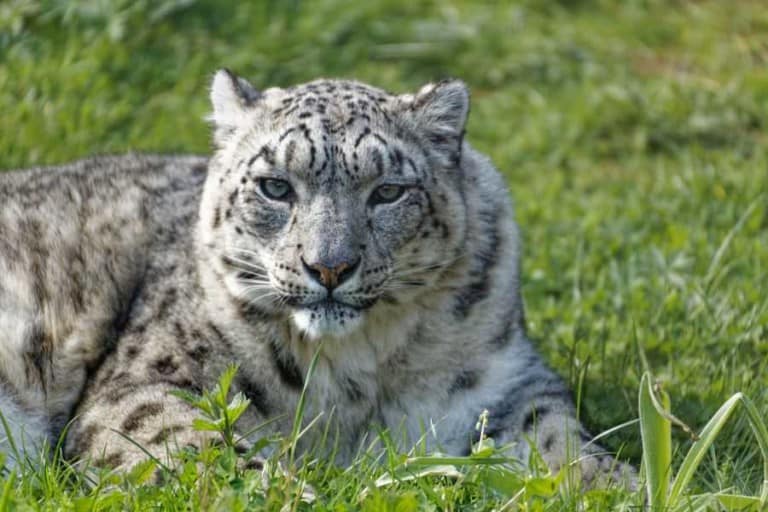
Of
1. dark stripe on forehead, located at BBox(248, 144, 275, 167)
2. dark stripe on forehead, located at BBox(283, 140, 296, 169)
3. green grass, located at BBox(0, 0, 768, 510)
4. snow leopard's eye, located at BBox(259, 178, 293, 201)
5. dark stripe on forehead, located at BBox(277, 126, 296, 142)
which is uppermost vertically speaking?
dark stripe on forehead, located at BBox(277, 126, 296, 142)

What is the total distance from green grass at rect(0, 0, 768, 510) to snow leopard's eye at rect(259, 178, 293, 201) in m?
1.06

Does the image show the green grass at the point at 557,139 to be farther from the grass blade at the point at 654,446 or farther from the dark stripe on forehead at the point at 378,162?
the dark stripe on forehead at the point at 378,162

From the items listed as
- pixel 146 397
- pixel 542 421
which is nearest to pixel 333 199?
pixel 146 397

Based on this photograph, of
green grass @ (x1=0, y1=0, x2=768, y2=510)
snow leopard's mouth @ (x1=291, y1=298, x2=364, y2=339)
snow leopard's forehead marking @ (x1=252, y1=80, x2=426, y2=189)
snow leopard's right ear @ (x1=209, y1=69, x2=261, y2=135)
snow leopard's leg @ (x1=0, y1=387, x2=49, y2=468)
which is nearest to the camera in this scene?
green grass @ (x1=0, y1=0, x2=768, y2=510)

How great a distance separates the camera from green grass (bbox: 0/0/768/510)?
4.95 m

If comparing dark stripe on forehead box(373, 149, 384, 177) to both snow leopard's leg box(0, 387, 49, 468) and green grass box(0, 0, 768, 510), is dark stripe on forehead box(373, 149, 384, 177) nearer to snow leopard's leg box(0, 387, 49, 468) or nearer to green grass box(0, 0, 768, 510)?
green grass box(0, 0, 768, 510)

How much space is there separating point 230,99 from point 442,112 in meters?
0.91

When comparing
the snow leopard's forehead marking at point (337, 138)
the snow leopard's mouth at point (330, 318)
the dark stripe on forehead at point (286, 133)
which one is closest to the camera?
the snow leopard's mouth at point (330, 318)

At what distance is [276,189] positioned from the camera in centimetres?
530

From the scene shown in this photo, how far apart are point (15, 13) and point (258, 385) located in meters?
4.62

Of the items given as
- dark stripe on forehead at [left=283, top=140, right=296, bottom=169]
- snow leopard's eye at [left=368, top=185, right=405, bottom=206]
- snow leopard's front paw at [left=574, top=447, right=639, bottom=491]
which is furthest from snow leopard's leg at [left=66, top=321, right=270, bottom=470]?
snow leopard's front paw at [left=574, top=447, right=639, bottom=491]

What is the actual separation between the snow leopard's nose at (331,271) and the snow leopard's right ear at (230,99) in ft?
3.12

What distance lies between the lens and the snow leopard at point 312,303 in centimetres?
517

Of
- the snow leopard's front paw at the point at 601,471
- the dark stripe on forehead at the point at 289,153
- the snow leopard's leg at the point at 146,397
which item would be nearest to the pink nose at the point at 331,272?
the dark stripe on forehead at the point at 289,153
